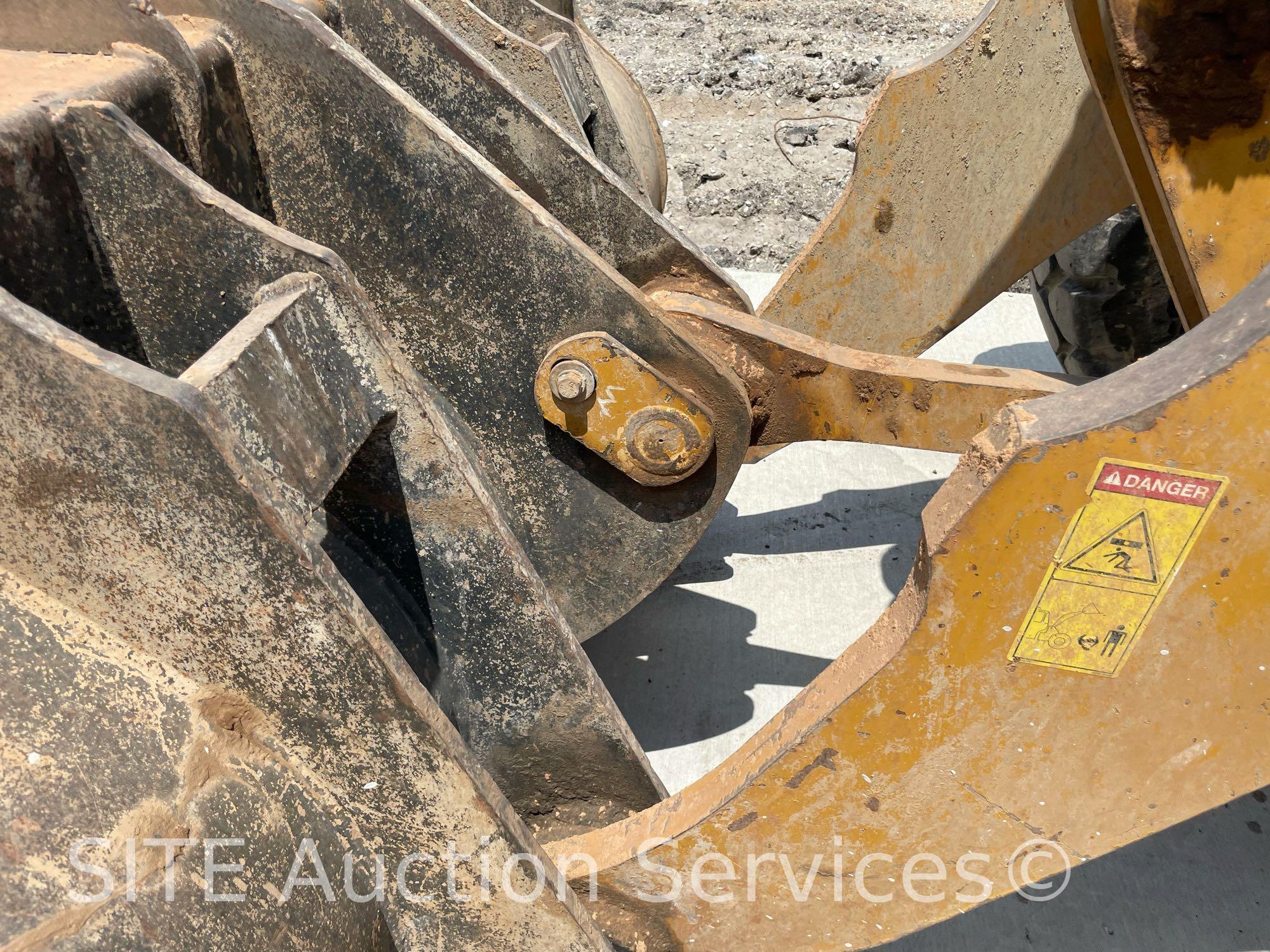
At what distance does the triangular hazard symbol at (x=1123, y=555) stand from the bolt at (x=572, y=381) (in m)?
1.00

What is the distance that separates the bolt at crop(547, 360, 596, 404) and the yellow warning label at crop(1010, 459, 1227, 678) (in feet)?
3.19

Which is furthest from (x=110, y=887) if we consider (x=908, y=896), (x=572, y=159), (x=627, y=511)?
(x=572, y=159)

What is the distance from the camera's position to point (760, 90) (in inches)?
229

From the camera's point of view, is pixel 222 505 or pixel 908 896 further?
pixel 908 896

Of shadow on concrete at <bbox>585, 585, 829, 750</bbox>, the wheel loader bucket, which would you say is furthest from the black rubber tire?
shadow on concrete at <bbox>585, 585, 829, 750</bbox>

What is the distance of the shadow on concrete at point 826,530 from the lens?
2955 millimetres

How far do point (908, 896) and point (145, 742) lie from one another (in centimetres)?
102

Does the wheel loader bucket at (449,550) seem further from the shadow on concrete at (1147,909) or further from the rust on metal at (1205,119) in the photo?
the shadow on concrete at (1147,909)

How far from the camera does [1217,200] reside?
1.43 metres

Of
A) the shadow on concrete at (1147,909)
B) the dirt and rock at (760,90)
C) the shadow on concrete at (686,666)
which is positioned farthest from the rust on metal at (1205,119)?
the dirt and rock at (760,90)

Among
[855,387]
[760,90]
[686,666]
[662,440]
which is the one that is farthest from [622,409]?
[760,90]

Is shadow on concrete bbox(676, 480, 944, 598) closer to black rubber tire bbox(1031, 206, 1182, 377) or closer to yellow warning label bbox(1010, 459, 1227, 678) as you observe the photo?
black rubber tire bbox(1031, 206, 1182, 377)

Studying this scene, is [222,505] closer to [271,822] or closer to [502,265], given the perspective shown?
[271,822]

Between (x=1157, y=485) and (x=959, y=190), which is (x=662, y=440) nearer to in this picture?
(x=1157, y=485)
